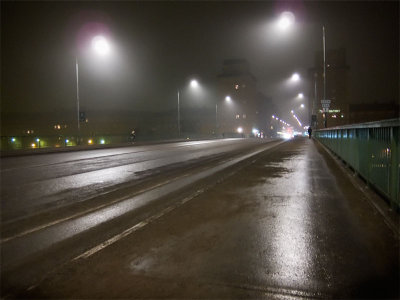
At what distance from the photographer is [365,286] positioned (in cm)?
334

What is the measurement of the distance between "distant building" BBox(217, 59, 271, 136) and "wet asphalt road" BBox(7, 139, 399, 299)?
115m

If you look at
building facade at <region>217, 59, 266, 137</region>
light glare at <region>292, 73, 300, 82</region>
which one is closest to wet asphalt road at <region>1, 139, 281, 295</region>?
light glare at <region>292, 73, 300, 82</region>

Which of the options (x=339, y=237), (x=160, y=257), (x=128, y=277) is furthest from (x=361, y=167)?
(x=128, y=277)

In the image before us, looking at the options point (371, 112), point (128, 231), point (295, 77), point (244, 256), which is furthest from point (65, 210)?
point (371, 112)

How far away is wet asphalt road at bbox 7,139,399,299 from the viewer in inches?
131

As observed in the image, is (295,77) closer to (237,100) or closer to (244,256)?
(244,256)

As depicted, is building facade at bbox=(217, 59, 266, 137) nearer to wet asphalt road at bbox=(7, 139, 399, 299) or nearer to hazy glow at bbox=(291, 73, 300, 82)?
hazy glow at bbox=(291, 73, 300, 82)

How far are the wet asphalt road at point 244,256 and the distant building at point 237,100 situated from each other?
11471 centimetres

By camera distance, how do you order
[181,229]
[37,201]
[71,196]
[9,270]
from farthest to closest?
1. [71,196]
2. [37,201]
3. [181,229]
4. [9,270]

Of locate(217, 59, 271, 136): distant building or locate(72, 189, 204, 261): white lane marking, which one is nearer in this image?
locate(72, 189, 204, 261): white lane marking

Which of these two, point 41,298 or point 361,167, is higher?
point 361,167

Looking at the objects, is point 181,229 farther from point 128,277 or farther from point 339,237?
point 339,237

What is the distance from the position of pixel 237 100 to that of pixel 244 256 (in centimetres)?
12496

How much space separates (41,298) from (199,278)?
5.20 ft
